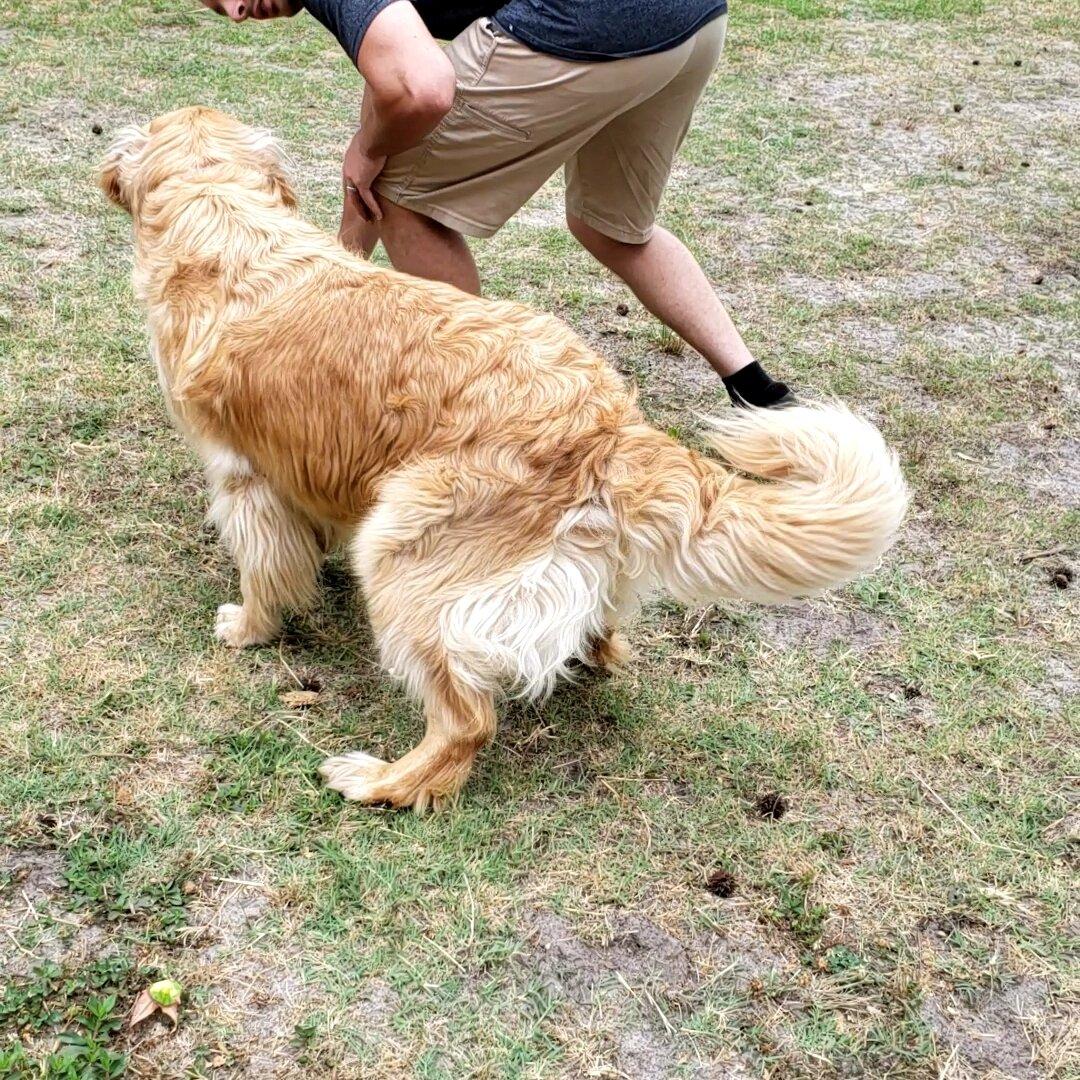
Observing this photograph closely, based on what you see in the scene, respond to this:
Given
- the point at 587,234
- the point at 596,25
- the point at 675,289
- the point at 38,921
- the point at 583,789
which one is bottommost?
the point at 38,921

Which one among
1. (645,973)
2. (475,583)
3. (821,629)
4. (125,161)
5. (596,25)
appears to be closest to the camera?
(645,973)

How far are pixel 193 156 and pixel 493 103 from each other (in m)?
0.90

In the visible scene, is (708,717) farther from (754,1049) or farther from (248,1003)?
(248,1003)

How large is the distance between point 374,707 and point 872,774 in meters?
1.41

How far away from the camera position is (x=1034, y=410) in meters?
4.55

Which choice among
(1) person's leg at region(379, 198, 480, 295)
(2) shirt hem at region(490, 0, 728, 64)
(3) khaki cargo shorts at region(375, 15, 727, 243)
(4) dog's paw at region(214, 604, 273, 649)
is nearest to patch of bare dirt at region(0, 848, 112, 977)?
(4) dog's paw at region(214, 604, 273, 649)

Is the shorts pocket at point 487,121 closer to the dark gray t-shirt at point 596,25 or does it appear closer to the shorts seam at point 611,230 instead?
the dark gray t-shirt at point 596,25

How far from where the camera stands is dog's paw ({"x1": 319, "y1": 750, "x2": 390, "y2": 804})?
8.85 feet

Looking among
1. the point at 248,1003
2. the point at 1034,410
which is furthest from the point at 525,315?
the point at 1034,410

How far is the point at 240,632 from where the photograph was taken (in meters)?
3.17

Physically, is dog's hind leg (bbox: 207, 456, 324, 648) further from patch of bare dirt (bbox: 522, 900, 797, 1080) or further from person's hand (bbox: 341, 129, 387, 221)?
patch of bare dirt (bbox: 522, 900, 797, 1080)

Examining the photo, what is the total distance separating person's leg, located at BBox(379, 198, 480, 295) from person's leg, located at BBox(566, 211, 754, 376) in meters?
0.72

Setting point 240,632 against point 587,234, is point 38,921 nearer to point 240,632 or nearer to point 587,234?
point 240,632

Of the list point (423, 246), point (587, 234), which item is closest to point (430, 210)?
point (423, 246)
